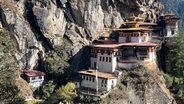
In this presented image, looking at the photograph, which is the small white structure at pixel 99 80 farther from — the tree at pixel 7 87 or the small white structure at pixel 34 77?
the tree at pixel 7 87

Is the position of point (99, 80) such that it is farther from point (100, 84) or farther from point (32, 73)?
point (32, 73)

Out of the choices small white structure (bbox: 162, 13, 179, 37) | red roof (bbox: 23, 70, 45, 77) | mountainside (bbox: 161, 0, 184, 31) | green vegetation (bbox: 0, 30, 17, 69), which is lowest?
red roof (bbox: 23, 70, 45, 77)

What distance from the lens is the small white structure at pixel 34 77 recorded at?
50.7 meters

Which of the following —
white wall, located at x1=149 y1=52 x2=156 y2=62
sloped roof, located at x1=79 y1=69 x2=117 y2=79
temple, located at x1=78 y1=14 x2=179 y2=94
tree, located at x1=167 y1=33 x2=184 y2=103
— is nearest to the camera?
sloped roof, located at x1=79 y1=69 x2=117 y2=79

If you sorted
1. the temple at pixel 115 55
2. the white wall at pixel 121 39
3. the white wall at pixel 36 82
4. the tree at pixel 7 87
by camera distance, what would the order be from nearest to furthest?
1. the tree at pixel 7 87
2. the temple at pixel 115 55
3. the white wall at pixel 36 82
4. the white wall at pixel 121 39

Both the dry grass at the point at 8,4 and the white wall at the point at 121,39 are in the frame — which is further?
the white wall at the point at 121,39

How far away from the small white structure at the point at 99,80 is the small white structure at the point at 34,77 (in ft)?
21.8

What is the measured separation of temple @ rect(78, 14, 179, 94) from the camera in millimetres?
46844

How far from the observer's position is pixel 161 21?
62250mm

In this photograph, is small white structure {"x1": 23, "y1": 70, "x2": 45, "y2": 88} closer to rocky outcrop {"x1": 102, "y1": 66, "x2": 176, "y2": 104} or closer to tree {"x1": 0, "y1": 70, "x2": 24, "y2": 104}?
tree {"x1": 0, "y1": 70, "x2": 24, "y2": 104}

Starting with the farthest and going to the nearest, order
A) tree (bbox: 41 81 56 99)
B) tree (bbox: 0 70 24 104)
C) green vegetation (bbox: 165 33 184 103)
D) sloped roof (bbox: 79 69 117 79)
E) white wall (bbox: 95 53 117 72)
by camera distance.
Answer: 1. tree (bbox: 41 81 56 99)
2. green vegetation (bbox: 165 33 184 103)
3. white wall (bbox: 95 53 117 72)
4. sloped roof (bbox: 79 69 117 79)
5. tree (bbox: 0 70 24 104)

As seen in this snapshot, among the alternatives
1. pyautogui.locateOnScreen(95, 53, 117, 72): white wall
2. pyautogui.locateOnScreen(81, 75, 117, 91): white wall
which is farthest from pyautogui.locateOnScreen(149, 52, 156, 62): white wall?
pyautogui.locateOnScreen(81, 75, 117, 91): white wall

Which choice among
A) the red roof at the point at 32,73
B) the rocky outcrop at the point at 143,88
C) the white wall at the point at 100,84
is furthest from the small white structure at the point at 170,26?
the red roof at the point at 32,73

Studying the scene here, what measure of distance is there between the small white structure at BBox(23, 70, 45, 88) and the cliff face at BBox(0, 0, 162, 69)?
1.65 meters
